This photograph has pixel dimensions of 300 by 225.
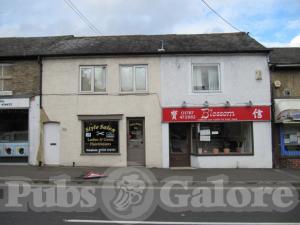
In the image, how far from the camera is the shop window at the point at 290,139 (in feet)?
62.6

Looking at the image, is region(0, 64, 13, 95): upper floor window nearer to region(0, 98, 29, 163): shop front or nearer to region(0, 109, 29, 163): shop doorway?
region(0, 98, 29, 163): shop front

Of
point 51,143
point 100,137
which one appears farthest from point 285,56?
point 51,143

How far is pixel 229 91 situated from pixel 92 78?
246 inches

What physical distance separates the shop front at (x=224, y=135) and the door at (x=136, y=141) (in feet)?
4.10

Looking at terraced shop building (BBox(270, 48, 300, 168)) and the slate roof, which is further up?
the slate roof

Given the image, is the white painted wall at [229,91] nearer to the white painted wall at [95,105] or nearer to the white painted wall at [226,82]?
the white painted wall at [226,82]

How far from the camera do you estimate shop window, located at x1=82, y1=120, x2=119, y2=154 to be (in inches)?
755

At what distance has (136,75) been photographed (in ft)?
63.5

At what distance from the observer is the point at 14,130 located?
1980 cm

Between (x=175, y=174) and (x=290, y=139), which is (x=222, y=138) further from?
(x=175, y=174)

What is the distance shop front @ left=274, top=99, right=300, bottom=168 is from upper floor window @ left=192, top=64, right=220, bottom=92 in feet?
9.23

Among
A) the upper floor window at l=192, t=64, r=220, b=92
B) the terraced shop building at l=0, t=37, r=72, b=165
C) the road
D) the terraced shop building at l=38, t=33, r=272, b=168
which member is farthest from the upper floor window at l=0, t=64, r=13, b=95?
the road

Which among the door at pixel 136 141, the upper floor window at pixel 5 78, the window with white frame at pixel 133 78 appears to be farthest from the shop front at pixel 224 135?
the upper floor window at pixel 5 78

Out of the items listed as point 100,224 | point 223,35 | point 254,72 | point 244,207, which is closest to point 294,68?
point 254,72
